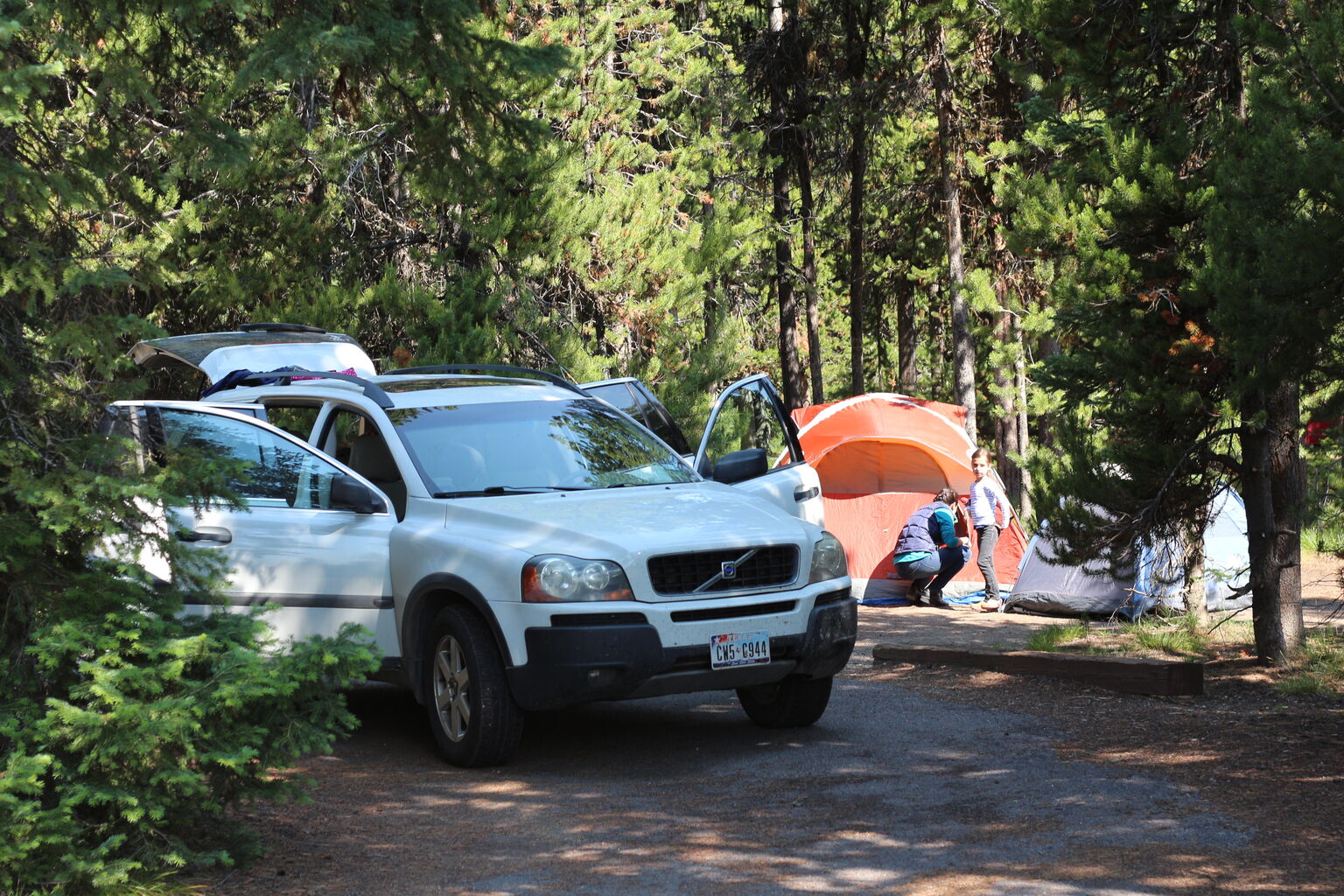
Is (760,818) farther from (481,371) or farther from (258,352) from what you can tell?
(258,352)

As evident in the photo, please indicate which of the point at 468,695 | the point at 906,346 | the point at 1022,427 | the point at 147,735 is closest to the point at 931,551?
the point at 468,695

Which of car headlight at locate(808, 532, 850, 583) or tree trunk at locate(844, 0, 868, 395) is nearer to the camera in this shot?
car headlight at locate(808, 532, 850, 583)

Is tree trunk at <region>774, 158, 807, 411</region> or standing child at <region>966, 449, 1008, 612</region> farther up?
tree trunk at <region>774, 158, 807, 411</region>

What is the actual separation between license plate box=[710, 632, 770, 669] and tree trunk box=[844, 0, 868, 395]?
697 inches

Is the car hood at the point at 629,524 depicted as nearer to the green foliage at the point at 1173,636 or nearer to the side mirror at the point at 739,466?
the side mirror at the point at 739,466

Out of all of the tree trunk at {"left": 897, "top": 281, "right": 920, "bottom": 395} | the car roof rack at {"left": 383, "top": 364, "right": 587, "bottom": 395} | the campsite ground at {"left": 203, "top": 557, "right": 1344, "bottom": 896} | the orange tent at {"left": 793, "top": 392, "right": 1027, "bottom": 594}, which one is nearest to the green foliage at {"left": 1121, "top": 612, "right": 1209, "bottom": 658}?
the campsite ground at {"left": 203, "top": 557, "right": 1344, "bottom": 896}

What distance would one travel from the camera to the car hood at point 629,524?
21.6 ft

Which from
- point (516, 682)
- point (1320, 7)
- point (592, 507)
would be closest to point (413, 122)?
point (592, 507)

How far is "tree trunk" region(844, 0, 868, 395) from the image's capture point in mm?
23453

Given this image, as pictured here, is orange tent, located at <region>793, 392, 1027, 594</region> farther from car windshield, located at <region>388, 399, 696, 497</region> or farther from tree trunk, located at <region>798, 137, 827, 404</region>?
car windshield, located at <region>388, 399, 696, 497</region>

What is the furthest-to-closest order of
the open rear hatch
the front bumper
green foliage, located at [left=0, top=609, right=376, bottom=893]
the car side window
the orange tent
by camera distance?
the orange tent
the open rear hatch
the car side window
the front bumper
green foliage, located at [left=0, top=609, right=376, bottom=893]

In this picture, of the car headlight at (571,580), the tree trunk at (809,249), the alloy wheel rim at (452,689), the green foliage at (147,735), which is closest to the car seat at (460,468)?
the alloy wheel rim at (452,689)

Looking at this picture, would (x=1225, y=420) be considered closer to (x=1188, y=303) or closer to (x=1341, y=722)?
(x=1188, y=303)

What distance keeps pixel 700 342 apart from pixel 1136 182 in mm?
9593
